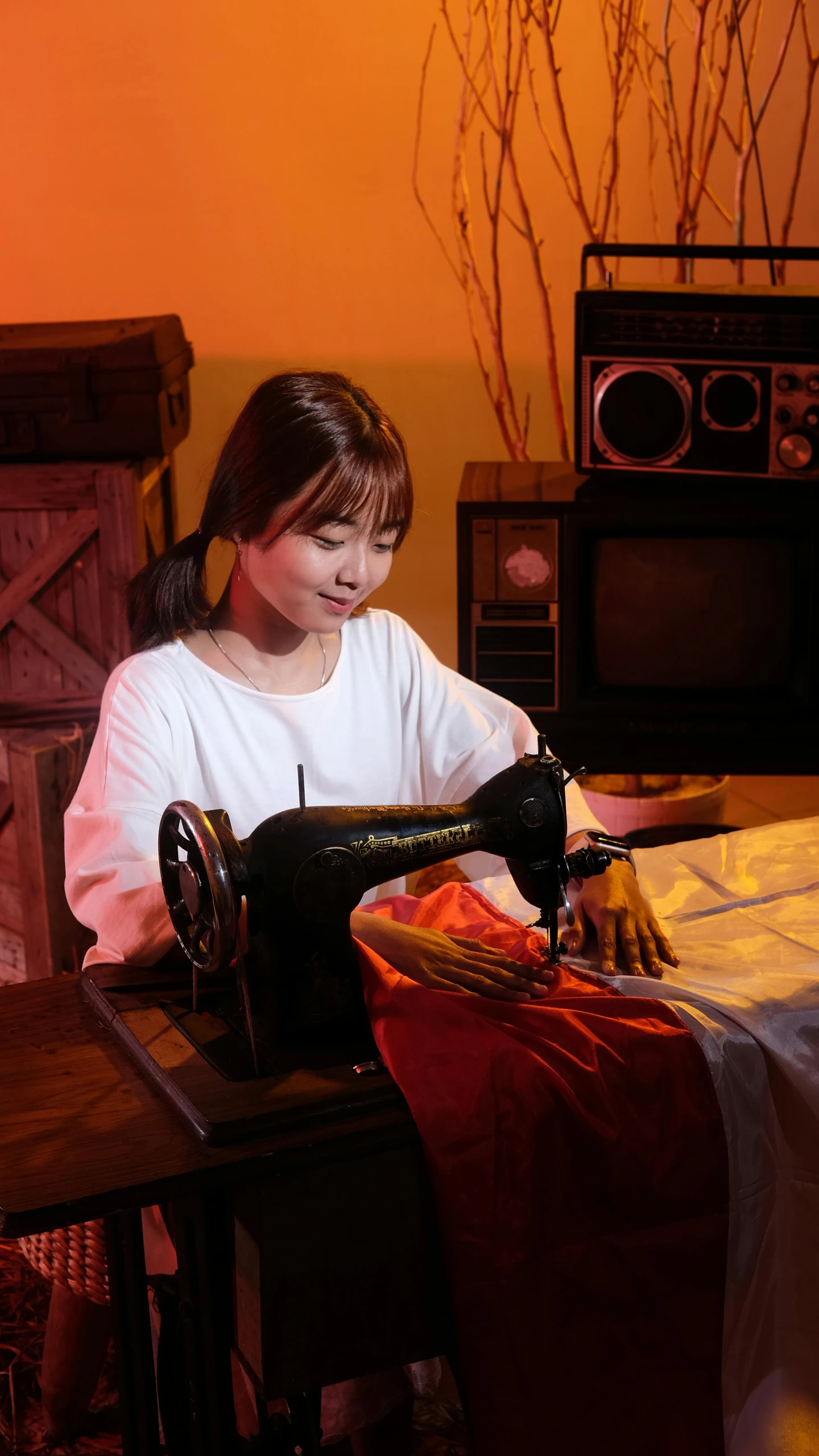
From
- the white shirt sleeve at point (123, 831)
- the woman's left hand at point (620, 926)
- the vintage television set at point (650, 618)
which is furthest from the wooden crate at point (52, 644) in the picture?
the woman's left hand at point (620, 926)

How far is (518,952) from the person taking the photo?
5.05ft

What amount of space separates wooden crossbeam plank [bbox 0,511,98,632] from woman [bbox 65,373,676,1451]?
39.7 inches

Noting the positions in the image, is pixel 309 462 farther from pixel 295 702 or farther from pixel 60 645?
pixel 60 645

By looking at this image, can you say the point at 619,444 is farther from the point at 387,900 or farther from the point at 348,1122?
the point at 348,1122

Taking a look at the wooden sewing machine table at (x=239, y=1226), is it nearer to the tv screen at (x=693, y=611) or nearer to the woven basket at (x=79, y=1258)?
the woven basket at (x=79, y=1258)

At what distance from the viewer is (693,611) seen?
2.64 metres

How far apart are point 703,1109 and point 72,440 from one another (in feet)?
6.65

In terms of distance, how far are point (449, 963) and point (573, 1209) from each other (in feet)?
0.91

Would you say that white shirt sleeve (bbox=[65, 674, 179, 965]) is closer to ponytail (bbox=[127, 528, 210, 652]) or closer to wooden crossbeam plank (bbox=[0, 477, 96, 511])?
ponytail (bbox=[127, 528, 210, 652])

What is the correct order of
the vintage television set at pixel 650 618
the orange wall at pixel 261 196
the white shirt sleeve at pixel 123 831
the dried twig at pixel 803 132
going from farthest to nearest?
the orange wall at pixel 261 196 < the dried twig at pixel 803 132 < the vintage television set at pixel 650 618 < the white shirt sleeve at pixel 123 831

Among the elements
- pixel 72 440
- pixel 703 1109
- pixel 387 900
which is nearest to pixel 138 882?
pixel 387 900

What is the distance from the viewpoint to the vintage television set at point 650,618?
258cm

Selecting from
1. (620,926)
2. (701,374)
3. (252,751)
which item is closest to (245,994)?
(620,926)

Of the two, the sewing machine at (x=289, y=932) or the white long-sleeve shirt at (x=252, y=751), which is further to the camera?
the white long-sleeve shirt at (x=252, y=751)
